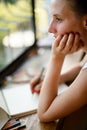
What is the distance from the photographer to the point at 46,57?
1.92 meters

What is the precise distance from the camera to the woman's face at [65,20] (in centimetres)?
95

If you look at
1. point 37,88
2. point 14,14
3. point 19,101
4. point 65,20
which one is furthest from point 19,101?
point 14,14

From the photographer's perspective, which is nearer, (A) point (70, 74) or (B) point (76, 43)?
(B) point (76, 43)

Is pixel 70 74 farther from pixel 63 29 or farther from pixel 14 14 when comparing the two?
pixel 14 14

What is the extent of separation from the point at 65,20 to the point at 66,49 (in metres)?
0.13

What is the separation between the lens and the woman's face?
95 cm

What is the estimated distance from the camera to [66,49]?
1.05 meters

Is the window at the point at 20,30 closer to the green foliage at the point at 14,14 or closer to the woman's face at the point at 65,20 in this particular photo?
the green foliage at the point at 14,14

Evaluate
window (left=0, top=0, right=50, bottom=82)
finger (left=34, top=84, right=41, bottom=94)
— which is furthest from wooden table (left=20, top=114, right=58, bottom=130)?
window (left=0, top=0, right=50, bottom=82)

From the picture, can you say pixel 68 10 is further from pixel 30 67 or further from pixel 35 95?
pixel 30 67

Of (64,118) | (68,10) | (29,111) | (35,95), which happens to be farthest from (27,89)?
(68,10)

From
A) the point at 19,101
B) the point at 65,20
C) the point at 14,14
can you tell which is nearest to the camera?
the point at 65,20

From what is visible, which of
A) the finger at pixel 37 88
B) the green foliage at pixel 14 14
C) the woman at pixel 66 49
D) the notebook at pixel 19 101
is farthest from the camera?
the green foliage at pixel 14 14

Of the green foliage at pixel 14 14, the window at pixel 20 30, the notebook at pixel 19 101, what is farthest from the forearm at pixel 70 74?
the green foliage at pixel 14 14
